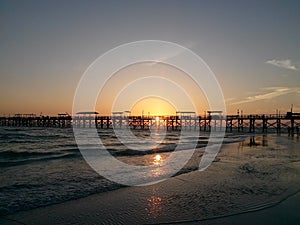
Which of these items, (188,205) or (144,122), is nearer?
(188,205)

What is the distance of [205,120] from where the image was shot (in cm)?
6644

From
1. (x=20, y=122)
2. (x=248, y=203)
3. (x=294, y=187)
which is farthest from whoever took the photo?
(x=20, y=122)

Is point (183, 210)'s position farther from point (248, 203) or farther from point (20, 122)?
point (20, 122)

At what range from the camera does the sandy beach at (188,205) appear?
5293 mm

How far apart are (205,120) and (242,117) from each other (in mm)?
10168

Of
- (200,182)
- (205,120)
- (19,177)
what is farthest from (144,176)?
(205,120)

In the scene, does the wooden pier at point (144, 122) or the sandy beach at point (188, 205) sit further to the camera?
the wooden pier at point (144, 122)

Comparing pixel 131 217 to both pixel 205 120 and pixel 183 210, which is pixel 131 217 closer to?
pixel 183 210

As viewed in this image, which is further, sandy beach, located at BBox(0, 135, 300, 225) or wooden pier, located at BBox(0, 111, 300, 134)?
wooden pier, located at BBox(0, 111, 300, 134)

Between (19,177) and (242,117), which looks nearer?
(19,177)

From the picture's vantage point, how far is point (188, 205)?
625cm

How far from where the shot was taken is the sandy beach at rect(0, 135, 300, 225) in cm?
529

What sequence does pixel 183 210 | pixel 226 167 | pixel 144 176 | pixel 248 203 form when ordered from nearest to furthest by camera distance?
pixel 183 210 < pixel 248 203 < pixel 144 176 < pixel 226 167

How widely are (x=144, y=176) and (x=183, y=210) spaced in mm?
4240
